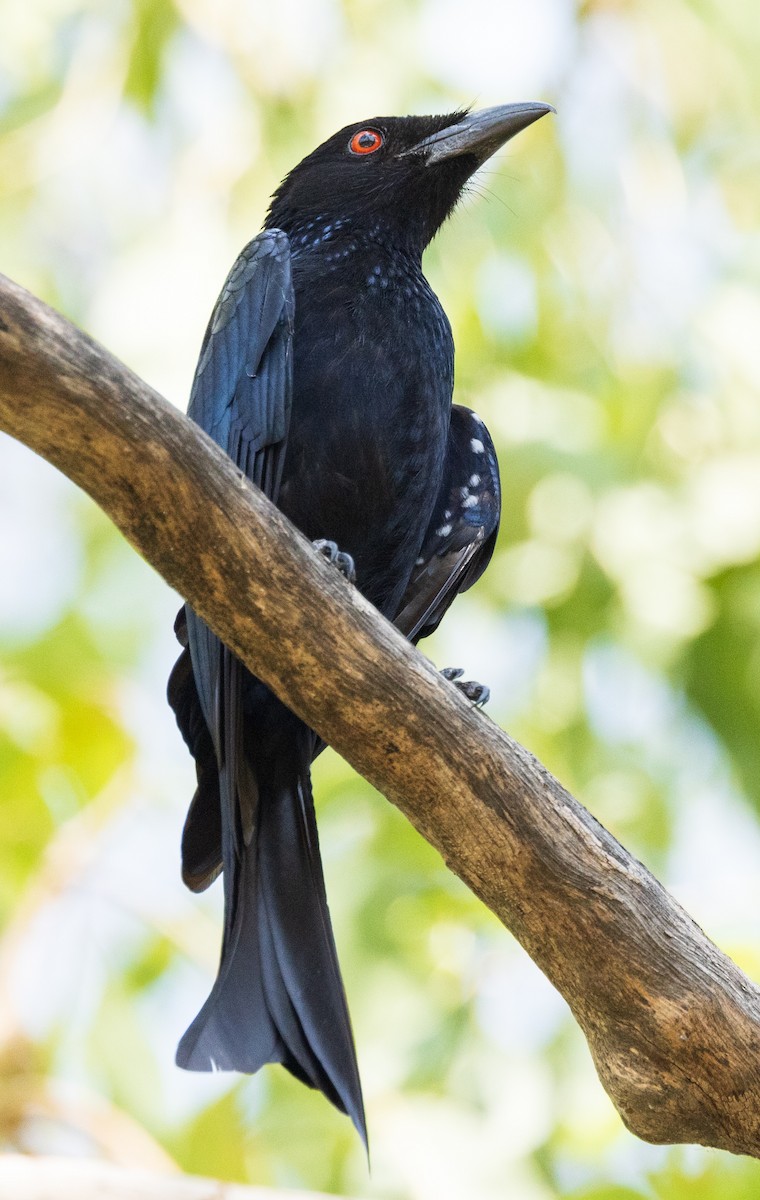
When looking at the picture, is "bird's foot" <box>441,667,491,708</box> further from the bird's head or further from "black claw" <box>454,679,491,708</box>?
the bird's head

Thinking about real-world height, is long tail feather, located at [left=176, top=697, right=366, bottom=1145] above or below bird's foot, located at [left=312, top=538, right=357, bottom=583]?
below

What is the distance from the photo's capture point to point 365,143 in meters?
4.38

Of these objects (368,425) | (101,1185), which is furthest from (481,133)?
(101,1185)

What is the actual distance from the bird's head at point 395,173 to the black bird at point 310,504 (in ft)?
A: 0.04

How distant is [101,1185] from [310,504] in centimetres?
170

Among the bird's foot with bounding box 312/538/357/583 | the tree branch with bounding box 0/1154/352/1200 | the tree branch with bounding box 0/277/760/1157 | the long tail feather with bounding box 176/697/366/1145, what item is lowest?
the tree branch with bounding box 0/1154/352/1200

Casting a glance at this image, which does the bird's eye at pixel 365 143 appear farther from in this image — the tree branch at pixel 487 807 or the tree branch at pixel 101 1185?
the tree branch at pixel 101 1185

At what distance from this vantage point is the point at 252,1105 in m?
4.82

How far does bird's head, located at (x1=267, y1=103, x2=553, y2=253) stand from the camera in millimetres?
4168

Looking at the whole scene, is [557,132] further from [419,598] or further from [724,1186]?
[724,1186]

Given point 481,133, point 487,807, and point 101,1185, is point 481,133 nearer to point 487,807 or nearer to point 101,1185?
point 487,807

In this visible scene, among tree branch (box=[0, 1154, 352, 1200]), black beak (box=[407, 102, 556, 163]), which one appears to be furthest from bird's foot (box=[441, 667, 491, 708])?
black beak (box=[407, 102, 556, 163])

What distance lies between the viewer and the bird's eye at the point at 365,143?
14.3 feet

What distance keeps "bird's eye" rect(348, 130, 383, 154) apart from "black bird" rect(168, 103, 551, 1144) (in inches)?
7.2
